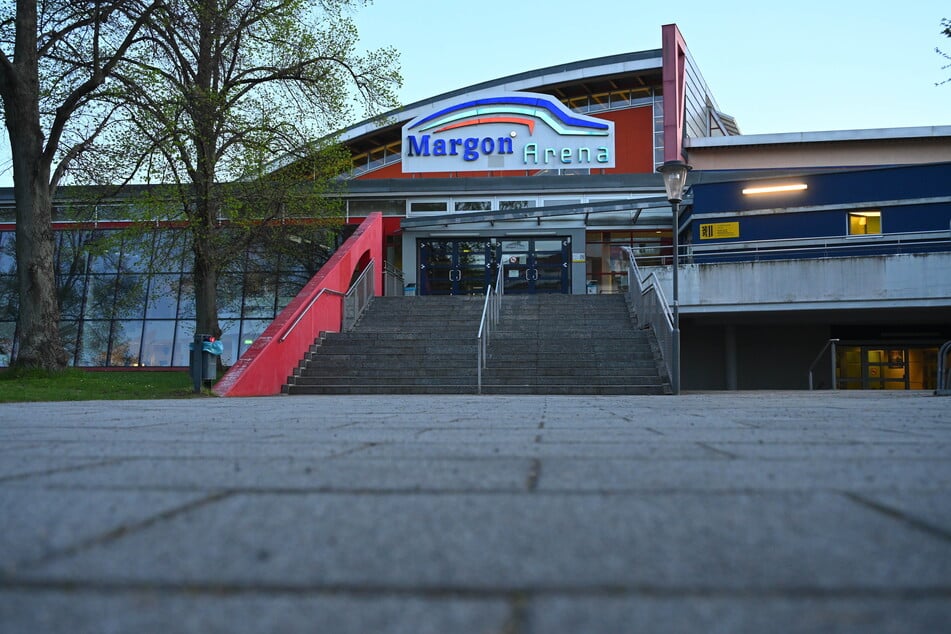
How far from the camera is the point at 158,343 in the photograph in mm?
24656

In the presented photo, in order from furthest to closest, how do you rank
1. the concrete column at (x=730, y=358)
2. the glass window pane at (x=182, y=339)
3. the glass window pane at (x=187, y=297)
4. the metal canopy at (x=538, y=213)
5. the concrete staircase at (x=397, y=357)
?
the glass window pane at (x=187, y=297) < the glass window pane at (x=182, y=339) < the concrete column at (x=730, y=358) < the metal canopy at (x=538, y=213) < the concrete staircase at (x=397, y=357)

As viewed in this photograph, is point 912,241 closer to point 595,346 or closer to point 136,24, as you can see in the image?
point 595,346

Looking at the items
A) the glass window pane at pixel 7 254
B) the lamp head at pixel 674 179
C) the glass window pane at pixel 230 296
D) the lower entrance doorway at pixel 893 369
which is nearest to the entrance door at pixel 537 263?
the glass window pane at pixel 230 296

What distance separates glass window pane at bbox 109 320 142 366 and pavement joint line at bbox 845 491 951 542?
24.9 meters

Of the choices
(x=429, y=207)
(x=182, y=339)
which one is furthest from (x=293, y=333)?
(x=429, y=207)

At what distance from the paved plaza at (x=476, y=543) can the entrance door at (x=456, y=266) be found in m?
23.7

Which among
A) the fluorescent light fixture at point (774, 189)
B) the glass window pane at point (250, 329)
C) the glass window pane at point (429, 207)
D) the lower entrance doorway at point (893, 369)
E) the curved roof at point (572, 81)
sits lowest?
the lower entrance doorway at point (893, 369)

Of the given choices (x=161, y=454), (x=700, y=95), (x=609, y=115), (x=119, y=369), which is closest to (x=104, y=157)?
(x=119, y=369)

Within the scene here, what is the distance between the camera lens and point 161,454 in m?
3.14

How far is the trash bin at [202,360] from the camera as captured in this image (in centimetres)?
1257

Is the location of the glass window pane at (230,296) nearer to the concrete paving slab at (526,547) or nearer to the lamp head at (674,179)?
the lamp head at (674,179)

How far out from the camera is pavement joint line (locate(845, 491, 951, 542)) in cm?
155

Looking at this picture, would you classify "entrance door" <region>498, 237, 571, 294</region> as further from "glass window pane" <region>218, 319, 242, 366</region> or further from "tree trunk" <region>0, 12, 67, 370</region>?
"tree trunk" <region>0, 12, 67, 370</region>

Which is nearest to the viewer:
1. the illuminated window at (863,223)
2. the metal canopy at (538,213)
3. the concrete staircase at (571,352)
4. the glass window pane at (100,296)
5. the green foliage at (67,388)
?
the green foliage at (67,388)
